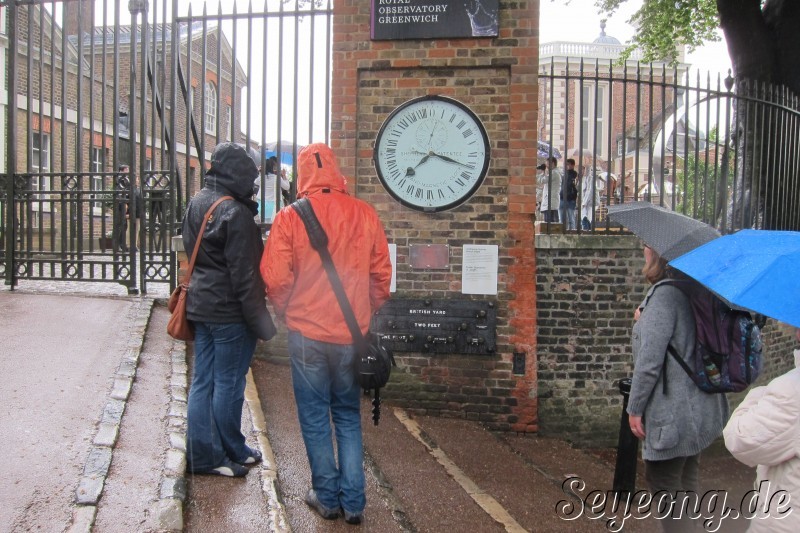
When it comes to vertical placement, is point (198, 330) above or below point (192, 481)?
above

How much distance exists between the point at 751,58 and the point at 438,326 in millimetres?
7048

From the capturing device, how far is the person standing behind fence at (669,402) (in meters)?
3.50

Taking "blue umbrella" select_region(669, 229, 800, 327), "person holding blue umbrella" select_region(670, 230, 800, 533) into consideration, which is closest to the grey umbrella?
"blue umbrella" select_region(669, 229, 800, 327)

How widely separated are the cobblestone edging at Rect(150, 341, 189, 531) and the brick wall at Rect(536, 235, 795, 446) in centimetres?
317

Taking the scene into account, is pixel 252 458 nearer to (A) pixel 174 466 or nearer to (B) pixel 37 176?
(A) pixel 174 466

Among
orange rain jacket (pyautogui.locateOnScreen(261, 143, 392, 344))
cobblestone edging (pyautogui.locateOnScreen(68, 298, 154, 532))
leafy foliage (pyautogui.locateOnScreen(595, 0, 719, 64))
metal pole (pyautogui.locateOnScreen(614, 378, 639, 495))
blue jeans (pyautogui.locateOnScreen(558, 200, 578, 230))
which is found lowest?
metal pole (pyautogui.locateOnScreen(614, 378, 639, 495))

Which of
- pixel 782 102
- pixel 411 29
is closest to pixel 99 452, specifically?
pixel 411 29

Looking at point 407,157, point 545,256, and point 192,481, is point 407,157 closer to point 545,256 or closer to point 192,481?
point 545,256

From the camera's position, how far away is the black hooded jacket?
12.8 ft

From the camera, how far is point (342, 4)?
623 centimetres

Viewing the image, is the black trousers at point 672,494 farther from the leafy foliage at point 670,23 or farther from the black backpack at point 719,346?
the leafy foliage at point 670,23

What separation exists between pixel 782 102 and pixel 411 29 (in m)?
4.81

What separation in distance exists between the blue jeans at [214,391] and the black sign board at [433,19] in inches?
128

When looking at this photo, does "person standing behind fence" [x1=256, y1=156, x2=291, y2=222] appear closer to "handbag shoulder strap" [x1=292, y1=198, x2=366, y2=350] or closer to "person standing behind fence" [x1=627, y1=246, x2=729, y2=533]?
"handbag shoulder strap" [x1=292, y1=198, x2=366, y2=350]
